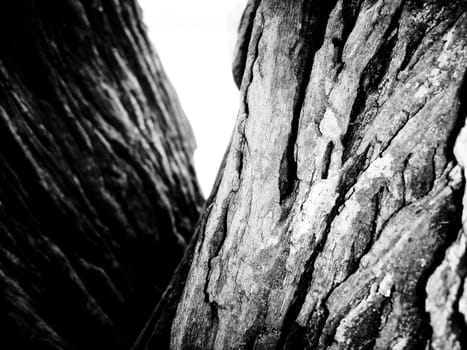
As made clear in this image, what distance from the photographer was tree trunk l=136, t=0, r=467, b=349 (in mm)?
336

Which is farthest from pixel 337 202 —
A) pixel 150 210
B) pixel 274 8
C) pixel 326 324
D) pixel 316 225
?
pixel 150 210

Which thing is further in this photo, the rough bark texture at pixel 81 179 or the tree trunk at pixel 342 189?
the rough bark texture at pixel 81 179

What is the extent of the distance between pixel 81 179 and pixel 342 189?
2.14ft

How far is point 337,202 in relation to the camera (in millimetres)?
392

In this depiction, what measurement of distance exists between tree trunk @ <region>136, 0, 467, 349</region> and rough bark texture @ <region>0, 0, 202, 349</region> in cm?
37

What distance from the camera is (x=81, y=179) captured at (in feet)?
2.46

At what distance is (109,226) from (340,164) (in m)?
0.64

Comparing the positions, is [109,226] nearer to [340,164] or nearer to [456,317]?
[340,164]

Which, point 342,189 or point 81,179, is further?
point 81,179

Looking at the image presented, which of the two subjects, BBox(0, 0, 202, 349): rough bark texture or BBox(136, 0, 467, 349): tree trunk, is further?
BBox(0, 0, 202, 349): rough bark texture

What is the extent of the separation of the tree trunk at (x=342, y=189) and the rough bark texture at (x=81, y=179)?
1.20 ft

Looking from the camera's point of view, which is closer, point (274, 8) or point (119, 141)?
point (274, 8)

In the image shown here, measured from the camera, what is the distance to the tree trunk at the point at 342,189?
1.10 feet

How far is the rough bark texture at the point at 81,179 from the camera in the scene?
0.66m
